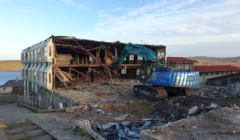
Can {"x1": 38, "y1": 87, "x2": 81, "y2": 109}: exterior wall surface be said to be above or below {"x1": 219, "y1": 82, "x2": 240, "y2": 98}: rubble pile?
below

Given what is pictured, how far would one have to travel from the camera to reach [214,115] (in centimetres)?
665

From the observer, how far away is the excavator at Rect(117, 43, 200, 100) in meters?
11.8

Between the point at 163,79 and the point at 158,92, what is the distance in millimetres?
1018

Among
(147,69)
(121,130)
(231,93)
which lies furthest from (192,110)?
(231,93)

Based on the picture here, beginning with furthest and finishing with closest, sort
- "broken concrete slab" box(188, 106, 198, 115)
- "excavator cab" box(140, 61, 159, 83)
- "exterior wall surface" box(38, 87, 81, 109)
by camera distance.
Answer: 1. "excavator cab" box(140, 61, 159, 83)
2. "exterior wall surface" box(38, 87, 81, 109)
3. "broken concrete slab" box(188, 106, 198, 115)

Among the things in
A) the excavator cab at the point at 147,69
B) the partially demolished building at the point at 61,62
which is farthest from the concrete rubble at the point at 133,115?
the partially demolished building at the point at 61,62

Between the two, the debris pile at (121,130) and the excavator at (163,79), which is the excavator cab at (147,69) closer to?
the excavator at (163,79)

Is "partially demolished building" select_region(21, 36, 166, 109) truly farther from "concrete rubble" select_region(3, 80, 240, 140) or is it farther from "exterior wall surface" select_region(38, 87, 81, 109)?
"concrete rubble" select_region(3, 80, 240, 140)

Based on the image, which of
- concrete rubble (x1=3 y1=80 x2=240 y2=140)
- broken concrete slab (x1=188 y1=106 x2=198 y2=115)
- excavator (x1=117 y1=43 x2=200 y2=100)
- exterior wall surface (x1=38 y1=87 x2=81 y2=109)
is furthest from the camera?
exterior wall surface (x1=38 y1=87 x2=81 y2=109)

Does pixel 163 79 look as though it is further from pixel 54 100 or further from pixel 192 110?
pixel 54 100

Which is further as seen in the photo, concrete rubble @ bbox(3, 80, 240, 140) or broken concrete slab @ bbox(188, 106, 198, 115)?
broken concrete slab @ bbox(188, 106, 198, 115)

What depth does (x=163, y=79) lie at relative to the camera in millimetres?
12320

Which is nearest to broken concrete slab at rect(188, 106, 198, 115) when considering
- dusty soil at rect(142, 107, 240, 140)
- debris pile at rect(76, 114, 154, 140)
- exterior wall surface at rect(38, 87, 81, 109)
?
dusty soil at rect(142, 107, 240, 140)

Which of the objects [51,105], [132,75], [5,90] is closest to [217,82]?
[132,75]
